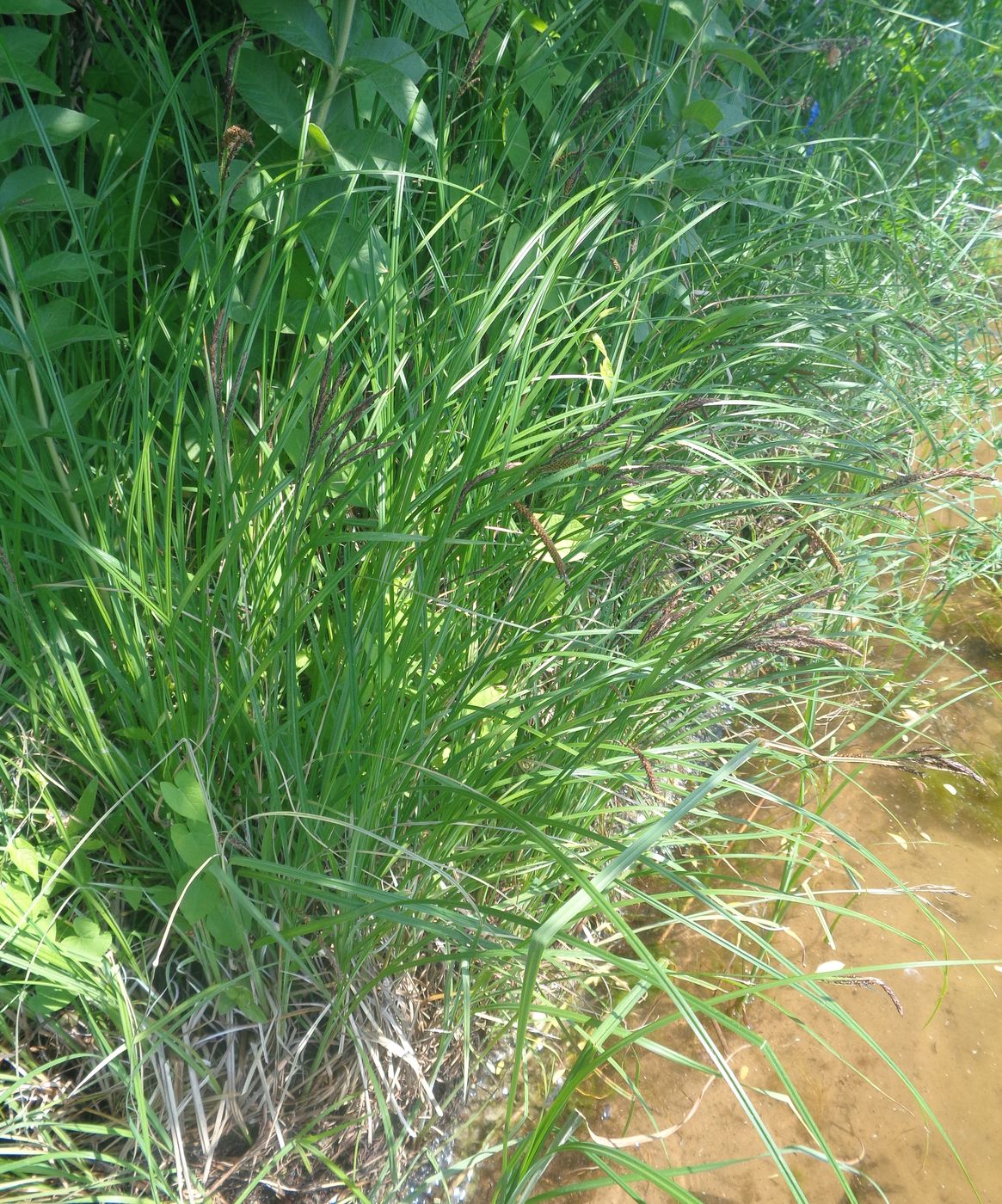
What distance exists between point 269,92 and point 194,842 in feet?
3.18

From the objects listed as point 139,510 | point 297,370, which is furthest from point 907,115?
point 139,510

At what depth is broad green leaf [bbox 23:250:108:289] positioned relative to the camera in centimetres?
115

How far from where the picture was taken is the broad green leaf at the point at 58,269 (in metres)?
1.15

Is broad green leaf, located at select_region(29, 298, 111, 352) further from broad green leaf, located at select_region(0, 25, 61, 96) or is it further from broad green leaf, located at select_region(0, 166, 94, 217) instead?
broad green leaf, located at select_region(0, 25, 61, 96)

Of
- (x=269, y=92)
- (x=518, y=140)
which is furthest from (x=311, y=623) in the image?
(x=518, y=140)

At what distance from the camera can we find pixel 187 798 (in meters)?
1.09

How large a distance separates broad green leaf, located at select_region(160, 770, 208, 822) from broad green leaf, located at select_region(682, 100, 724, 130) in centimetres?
145

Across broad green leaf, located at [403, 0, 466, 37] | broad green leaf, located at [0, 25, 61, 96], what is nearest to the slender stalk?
broad green leaf, located at [0, 25, 61, 96]

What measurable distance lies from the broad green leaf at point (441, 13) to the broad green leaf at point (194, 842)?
3.33ft

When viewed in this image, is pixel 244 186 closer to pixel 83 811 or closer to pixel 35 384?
pixel 35 384

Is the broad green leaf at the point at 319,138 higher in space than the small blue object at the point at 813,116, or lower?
lower

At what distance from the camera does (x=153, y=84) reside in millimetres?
1422

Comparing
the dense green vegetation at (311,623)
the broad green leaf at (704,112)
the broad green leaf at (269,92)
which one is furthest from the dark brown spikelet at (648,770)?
the broad green leaf at (704,112)

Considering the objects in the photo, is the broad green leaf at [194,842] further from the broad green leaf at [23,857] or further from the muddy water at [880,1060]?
the muddy water at [880,1060]
